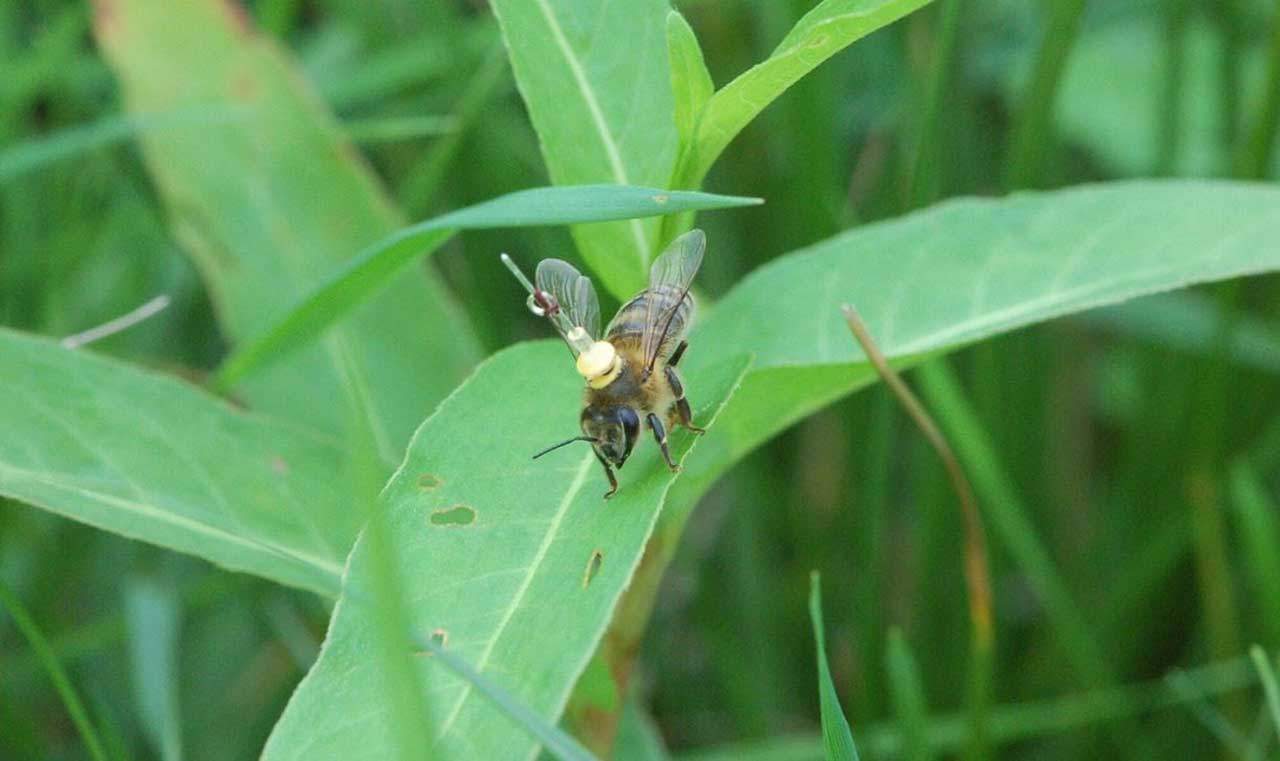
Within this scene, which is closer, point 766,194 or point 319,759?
point 319,759

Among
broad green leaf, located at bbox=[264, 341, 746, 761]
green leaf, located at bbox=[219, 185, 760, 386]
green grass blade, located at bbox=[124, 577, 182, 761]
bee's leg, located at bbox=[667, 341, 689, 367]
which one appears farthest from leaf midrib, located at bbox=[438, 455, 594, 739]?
green grass blade, located at bbox=[124, 577, 182, 761]

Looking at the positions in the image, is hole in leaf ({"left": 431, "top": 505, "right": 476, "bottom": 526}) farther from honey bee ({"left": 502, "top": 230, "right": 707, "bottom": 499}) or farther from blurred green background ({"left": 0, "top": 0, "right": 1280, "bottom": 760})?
blurred green background ({"left": 0, "top": 0, "right": 1280, "bottom": 760})

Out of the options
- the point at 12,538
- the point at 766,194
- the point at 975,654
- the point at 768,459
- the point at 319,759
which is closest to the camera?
the point at 319,759

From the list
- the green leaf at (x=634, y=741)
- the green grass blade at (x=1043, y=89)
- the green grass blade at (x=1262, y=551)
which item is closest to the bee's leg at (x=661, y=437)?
the green leaf at (x=634, y=741)

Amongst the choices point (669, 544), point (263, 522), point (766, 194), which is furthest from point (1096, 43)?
point (263, 522)

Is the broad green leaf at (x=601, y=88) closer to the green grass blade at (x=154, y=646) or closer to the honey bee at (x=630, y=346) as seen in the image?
the honey bee at (x=630, y=346)

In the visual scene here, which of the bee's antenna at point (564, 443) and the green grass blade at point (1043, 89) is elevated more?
the bee's antenna at point (564, 443)

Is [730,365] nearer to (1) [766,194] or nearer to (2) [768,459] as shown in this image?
(2) [768,459]
